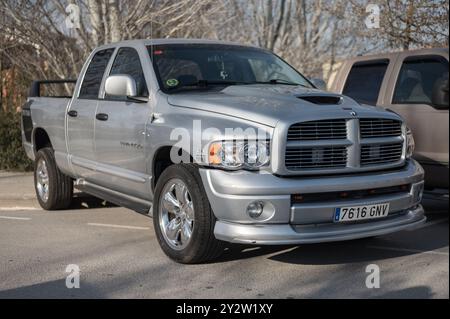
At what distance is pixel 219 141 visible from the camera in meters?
4.92

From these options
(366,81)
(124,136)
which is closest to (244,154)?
(124,136)

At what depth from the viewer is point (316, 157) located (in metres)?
4.93

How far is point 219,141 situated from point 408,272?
1.84 m

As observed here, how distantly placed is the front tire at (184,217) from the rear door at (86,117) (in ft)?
5.09

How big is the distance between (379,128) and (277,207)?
1.23m

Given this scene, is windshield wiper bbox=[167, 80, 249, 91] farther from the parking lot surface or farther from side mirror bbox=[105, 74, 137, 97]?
the parking lot surface

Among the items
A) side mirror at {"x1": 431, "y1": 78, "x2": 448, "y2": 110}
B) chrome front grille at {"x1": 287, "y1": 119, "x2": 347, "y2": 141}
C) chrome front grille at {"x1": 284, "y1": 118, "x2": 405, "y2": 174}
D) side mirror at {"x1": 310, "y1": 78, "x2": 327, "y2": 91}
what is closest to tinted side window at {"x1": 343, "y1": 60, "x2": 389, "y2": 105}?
side mirror at {"x1": 310, "y1": 78, "x2": 327, "y2": 91}

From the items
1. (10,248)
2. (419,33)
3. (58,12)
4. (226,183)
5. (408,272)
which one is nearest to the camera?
(226,183)

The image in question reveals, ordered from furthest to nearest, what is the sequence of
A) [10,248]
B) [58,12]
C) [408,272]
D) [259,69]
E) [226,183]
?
[58,12] < [259,69] < [10,248] < [408,272] < [226,183]

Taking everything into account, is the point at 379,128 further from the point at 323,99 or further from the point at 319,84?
the point at 319,84

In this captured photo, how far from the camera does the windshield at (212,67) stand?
608 cm

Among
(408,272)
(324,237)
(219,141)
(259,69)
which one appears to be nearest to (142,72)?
(259,69)

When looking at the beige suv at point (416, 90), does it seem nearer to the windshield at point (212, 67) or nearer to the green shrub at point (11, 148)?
the windshield at point (212, 67)
